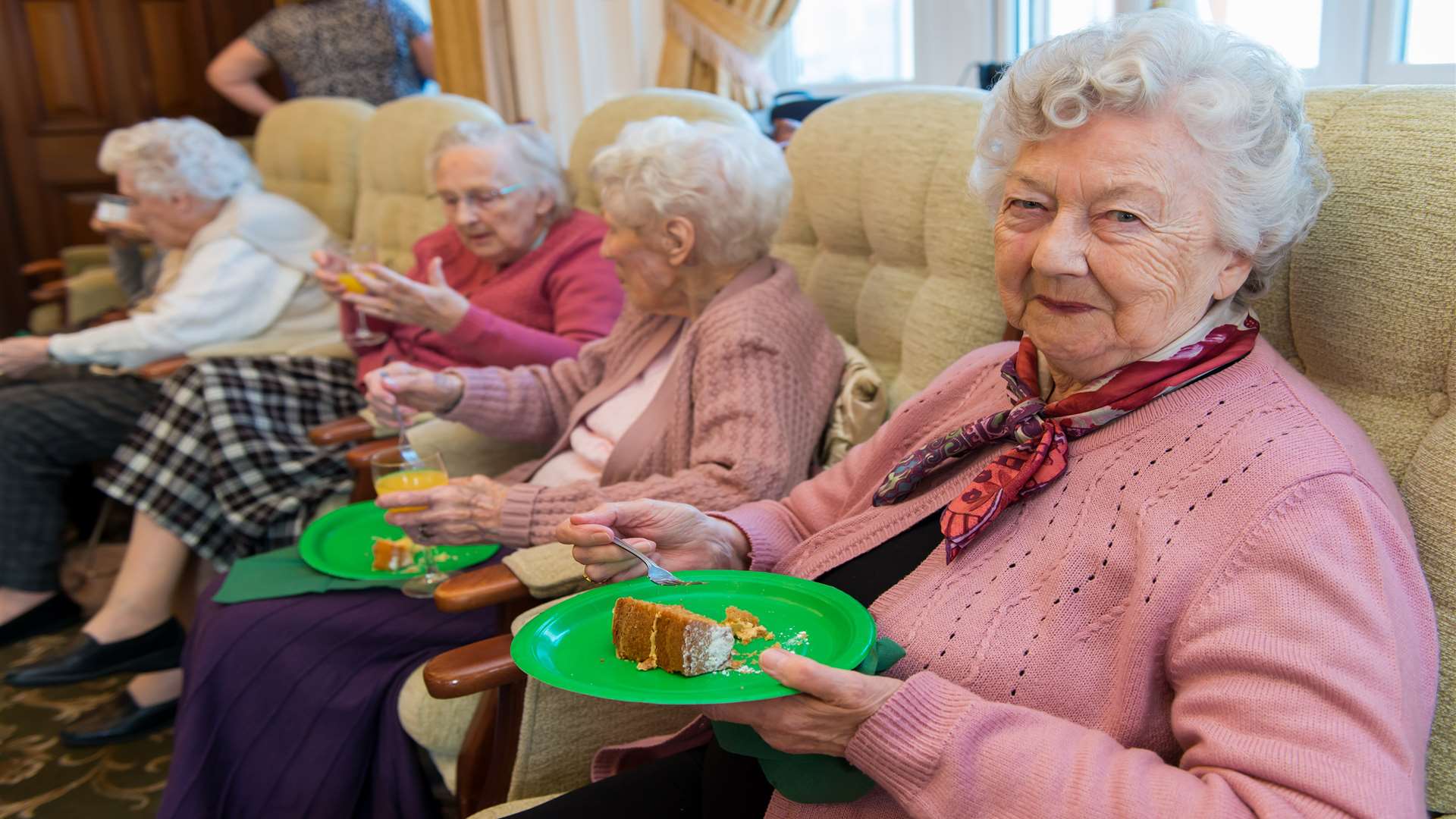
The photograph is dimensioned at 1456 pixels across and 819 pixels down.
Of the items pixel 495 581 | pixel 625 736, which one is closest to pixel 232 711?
pixel 495 581

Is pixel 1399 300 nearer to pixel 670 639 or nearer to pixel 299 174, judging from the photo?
pixel 670 639

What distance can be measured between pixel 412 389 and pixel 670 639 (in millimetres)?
1149

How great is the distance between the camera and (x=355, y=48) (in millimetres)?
4121

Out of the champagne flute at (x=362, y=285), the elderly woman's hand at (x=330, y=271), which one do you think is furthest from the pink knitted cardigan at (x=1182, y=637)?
the elderly woman's hand at (x=330, y=271)

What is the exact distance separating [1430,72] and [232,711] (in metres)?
2.23

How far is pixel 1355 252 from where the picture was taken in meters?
1.04

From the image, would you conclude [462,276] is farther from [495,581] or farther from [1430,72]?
[1430,72]

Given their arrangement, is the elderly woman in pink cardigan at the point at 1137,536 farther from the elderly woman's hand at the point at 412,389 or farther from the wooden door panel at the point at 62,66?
the wooden door panel at the point at 62,66

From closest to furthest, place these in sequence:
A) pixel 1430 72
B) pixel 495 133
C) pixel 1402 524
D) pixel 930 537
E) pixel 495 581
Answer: pixel 1402 524
pixel 930 537
pixel 495 581
pixel 1430 72
pixel 495 133

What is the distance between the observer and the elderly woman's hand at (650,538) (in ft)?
3.97

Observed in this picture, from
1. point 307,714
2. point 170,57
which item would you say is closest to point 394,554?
point 307,714

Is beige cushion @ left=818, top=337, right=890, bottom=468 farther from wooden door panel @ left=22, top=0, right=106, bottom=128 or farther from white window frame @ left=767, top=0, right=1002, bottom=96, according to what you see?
wooden door panel @ left=22, top=0, right=106, bottom=128

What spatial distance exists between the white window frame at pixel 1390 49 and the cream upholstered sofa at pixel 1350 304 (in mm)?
835

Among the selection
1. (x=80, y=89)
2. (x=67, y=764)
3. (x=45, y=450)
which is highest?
(x=80, y=89)
